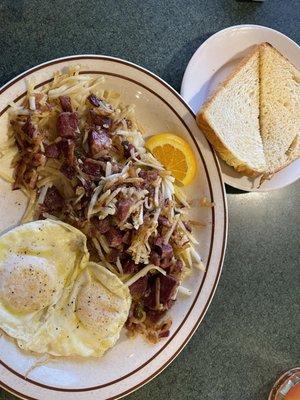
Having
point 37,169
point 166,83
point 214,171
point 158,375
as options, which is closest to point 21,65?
point 37,169

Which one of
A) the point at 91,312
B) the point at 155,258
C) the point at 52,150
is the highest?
the point at 52,150

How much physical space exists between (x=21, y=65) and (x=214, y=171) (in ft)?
4.90

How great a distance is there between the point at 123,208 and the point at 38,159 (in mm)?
615

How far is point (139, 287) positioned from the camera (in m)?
3.48

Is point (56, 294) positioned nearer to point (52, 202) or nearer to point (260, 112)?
point (52, 202)

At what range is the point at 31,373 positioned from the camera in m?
3.27

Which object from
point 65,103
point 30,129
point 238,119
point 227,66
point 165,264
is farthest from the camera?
point 227,66

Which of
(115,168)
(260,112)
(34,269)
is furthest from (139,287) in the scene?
(260,112)

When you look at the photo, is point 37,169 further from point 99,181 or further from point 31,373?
point 31,373

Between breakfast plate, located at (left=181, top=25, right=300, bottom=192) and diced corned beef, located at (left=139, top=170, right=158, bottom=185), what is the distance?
620mm

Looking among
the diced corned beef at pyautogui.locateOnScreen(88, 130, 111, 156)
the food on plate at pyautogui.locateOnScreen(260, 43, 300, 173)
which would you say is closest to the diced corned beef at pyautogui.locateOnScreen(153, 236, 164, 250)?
the diced corned beef at pyautogui.locateOnScreen(88, 130, 111, 156)

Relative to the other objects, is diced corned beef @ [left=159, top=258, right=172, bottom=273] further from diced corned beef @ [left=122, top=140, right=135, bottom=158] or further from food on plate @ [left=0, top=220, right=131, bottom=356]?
diced corned beef @ [left=122, top=140, right=135, bottom=158]

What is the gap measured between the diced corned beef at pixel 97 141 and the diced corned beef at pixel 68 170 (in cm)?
16

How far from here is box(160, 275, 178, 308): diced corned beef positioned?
3.46 m
